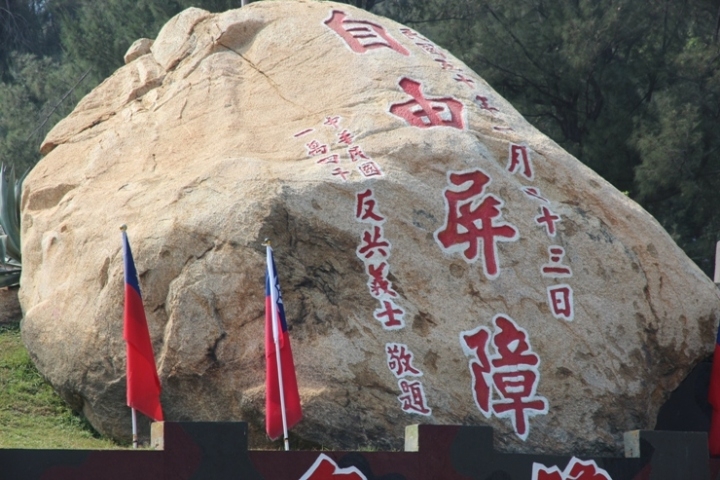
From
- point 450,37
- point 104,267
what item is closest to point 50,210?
point 104,267

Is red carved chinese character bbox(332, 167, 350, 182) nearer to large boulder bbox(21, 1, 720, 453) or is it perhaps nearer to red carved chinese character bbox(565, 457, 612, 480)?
large boulder bbox(21, 1, 720, 453)

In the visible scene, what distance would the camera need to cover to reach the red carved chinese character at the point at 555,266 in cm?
889

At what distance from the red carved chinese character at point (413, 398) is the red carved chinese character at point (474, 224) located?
1123 mm

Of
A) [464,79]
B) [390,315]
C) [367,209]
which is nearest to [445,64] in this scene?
[464,79]

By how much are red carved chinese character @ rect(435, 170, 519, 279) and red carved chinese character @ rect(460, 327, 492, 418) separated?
0.53m

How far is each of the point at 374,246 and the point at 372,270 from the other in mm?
194

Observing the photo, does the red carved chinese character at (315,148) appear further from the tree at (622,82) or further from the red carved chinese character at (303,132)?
the tree at (622,82)

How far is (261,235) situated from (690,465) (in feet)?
12.0

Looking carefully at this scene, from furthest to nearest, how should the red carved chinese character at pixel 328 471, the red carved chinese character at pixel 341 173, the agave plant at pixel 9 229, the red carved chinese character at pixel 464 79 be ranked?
the agave plant at pixel 9 229 < the red carved chinese character at pixel 464 79 < the red carved chinese character at pixel 341 173 < the red carved chinese character at pixel 328 471

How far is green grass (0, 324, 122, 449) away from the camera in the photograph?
8812 mm

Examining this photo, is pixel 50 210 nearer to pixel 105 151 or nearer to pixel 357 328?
pixel 105 151

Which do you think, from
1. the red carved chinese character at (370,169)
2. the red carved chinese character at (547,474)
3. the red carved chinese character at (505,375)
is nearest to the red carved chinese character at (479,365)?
the red carved chinese character at (505,375)

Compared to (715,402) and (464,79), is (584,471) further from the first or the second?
(464,79)

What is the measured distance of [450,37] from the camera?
17.3m
